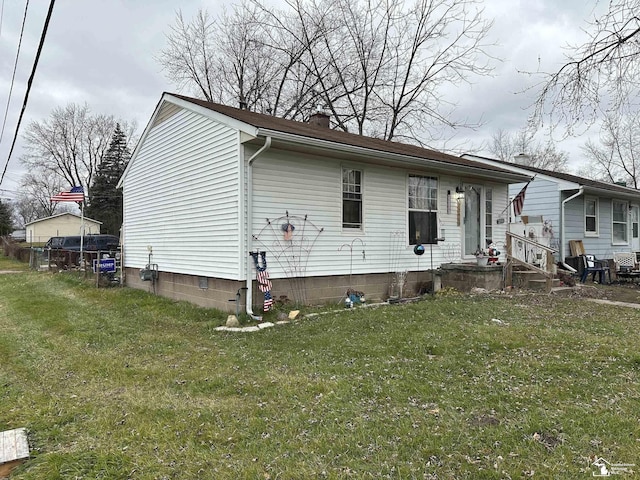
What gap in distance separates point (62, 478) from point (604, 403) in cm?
389

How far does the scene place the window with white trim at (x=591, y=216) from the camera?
14617 millimetres

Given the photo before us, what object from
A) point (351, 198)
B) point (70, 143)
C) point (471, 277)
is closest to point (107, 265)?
point (351, 198)

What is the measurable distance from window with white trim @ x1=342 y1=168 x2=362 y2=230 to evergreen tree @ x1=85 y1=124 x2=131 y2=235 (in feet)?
116

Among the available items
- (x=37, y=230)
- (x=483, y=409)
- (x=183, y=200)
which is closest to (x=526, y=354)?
(x=483, y=409)

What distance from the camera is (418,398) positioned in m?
3.53

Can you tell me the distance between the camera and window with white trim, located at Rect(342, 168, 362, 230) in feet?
28.0

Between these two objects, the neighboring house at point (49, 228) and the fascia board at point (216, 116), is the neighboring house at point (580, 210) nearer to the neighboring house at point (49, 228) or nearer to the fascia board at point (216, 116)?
the fascia board at point (216, 116)

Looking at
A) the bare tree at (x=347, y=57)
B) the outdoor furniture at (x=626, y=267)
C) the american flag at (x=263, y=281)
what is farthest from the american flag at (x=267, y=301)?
the bare tree at (x=347, y=57)

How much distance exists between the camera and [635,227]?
17109 mm

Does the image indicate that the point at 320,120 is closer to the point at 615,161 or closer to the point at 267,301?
the point at 267,301

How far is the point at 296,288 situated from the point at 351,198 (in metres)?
2.24

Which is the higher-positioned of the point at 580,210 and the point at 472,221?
the point at 580,210

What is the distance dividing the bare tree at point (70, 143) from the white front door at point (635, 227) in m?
42.7

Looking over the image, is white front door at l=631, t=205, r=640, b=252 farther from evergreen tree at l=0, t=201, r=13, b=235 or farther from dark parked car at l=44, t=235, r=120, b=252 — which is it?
evergreen tree at l=0, t=201, r=13, b=235
